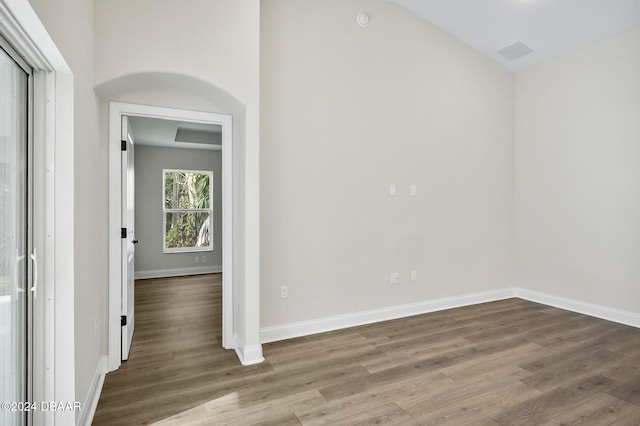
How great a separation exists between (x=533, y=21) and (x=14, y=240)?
5.03 meters

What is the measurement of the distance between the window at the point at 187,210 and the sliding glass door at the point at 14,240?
5.31 m

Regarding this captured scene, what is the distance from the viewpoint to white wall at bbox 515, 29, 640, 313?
375 cm

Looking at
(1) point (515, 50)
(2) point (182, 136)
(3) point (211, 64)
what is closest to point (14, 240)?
(3) point (211, 64)

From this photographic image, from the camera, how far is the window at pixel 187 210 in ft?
22.2

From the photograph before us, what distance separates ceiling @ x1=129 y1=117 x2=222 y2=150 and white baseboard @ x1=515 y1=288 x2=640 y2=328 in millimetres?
5095

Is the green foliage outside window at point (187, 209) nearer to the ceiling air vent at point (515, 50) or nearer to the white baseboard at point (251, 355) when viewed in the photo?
the white baseboard at point (251, 355)

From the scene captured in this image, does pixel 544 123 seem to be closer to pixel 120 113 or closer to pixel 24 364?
pixel 120 113

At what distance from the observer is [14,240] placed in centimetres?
154

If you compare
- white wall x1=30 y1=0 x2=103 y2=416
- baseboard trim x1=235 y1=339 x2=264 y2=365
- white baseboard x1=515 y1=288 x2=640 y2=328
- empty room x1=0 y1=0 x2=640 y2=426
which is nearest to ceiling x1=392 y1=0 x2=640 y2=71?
empty room x1=0 y1=0 x2=640 y2=426

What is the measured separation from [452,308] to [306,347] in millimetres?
2140

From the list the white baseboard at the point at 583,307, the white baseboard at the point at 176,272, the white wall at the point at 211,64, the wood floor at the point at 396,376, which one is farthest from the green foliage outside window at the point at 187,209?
the white baseboard at the point at 583,307

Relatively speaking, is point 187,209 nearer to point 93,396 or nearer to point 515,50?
point 93,396

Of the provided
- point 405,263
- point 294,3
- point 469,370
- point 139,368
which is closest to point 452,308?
point 405,263

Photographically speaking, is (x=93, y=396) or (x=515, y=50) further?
(x=515, y=50)
